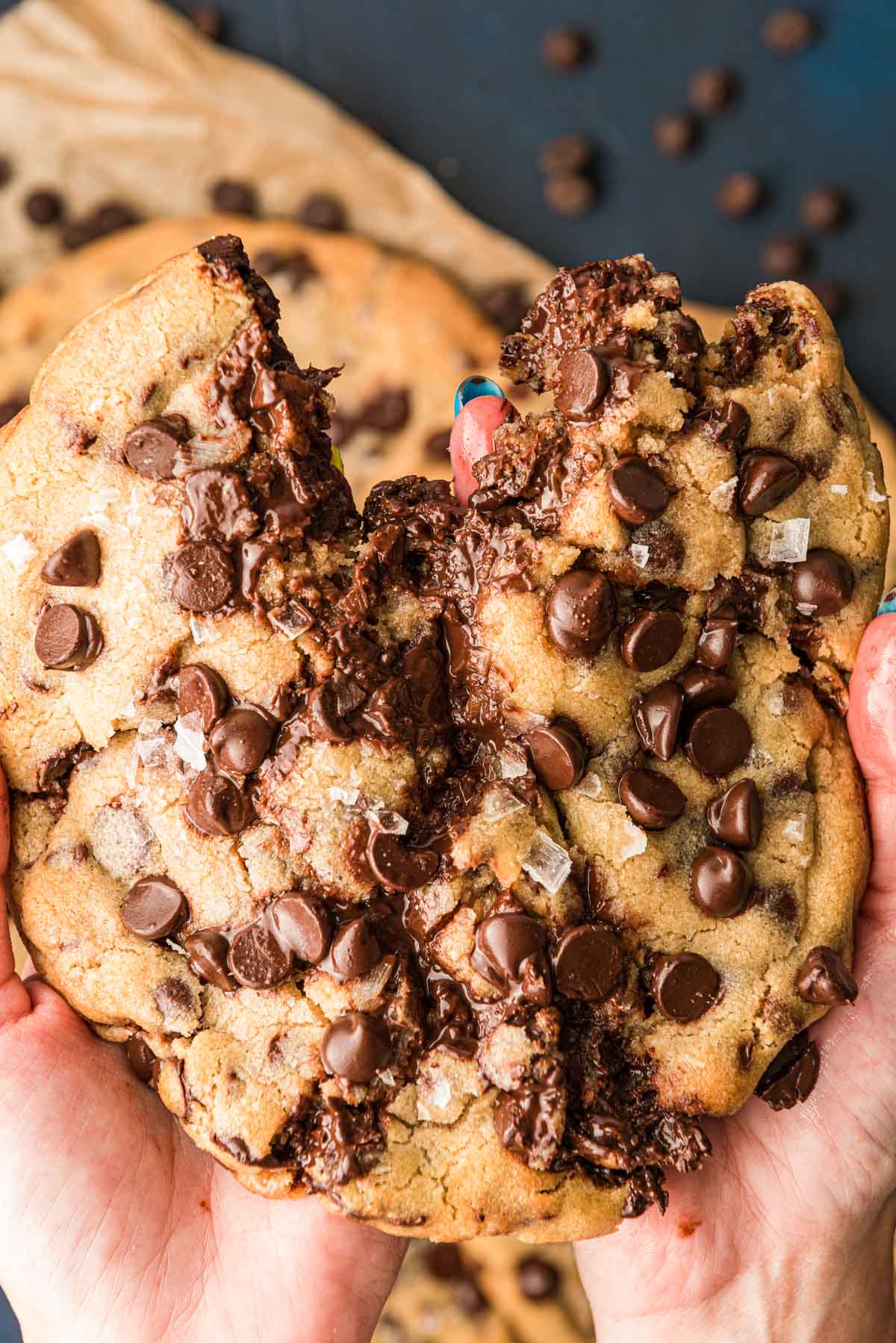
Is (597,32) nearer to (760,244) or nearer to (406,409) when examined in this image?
(760,244)

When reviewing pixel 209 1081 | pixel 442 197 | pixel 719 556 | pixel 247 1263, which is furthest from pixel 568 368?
pixel 442 197

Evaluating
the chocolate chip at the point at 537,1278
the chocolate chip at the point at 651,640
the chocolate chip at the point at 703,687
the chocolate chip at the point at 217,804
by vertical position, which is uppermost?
the chocolate chip at the point at 651,640

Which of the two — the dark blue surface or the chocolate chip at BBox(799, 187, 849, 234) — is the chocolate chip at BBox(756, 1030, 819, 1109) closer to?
the dark blue surface

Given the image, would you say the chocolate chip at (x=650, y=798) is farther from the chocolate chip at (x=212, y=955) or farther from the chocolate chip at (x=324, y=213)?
the chocolate chip at (x=324, y=213)

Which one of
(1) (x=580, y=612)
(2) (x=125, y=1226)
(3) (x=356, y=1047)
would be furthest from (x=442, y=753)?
(2) (x=125, y=1226)

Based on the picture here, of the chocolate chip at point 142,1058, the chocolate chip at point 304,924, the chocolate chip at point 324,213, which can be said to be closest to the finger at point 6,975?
the chocolate chip at point 142,1058
